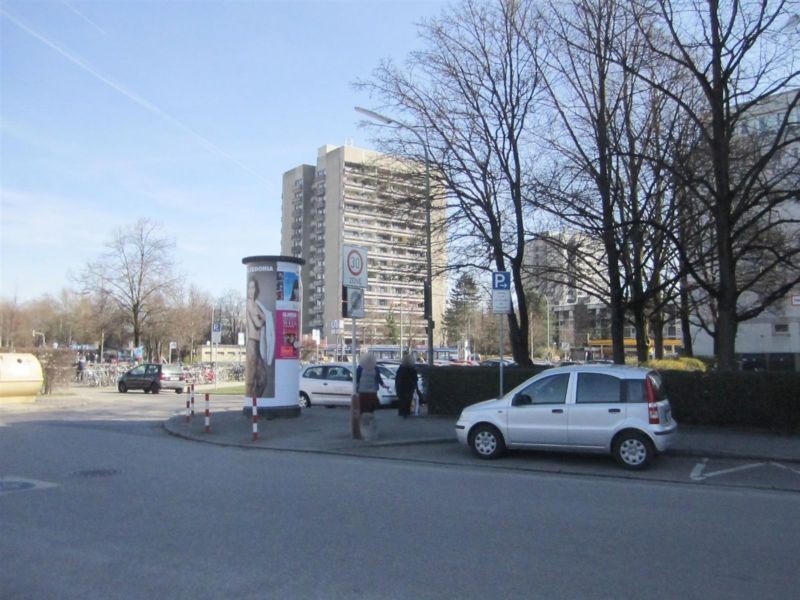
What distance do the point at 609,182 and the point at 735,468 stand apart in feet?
31.8

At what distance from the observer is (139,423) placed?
739 inches

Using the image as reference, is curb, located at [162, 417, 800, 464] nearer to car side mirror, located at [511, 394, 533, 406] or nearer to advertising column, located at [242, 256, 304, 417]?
car side mirror, located at [511, 394, 533, 406]

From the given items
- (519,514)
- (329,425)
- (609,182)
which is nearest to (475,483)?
(519,514)

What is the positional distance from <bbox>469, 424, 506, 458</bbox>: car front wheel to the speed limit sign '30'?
13.5 feet

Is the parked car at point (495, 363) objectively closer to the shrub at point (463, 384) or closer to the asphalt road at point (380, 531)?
the shrub at point (463, 384)

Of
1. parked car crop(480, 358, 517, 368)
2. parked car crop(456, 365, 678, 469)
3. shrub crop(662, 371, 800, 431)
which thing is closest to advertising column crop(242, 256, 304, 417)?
parked car crop(480, 358, 517, 368)

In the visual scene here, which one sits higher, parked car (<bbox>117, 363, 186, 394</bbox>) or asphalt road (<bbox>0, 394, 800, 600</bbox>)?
parked car (<bbox>117, 363, 186, 394</bbox>)

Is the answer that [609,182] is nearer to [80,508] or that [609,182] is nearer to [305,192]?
[80,508]

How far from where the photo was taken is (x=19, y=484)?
9.45m

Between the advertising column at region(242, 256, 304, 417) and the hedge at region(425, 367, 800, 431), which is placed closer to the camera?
the hedge at region(425, 367, 800, 431)

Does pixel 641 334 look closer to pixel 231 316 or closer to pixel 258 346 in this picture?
pixel 258 346

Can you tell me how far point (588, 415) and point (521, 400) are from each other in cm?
114

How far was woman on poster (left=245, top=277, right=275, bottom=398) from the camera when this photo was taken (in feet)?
60.3

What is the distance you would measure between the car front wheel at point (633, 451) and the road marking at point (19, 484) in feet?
27.6
